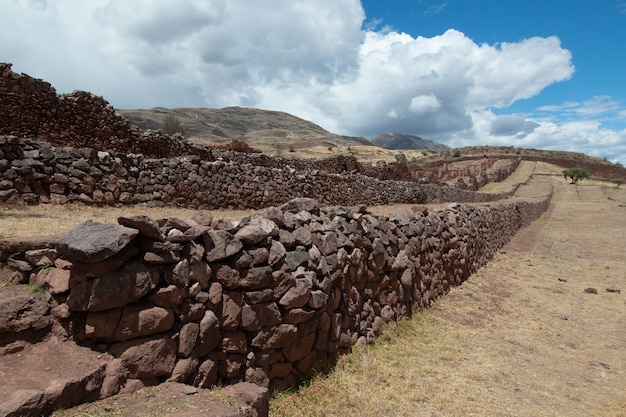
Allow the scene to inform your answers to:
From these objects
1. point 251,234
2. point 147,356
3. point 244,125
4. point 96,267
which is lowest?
point 147,356

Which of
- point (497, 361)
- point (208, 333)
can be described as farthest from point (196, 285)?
point (497, 361)

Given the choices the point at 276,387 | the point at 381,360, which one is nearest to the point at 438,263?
the point at 381,360

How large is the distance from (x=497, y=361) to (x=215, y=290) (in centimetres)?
484

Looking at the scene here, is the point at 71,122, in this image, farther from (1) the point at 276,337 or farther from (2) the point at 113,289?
(1) the point at 276,337

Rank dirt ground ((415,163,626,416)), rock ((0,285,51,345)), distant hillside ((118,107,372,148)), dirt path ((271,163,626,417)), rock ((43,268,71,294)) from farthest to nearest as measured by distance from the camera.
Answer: distant hillside ((118,107,372,148)) → dirt ground ((415,163,626,416)) → dirt path ((271,163,626,417)) → rock ((43,268,71,294)) → rock ((0,285,51,345))

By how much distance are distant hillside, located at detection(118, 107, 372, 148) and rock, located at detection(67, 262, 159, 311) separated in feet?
227

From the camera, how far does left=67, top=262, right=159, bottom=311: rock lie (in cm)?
343

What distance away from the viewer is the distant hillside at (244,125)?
273 ft

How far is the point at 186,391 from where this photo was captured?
3.47m

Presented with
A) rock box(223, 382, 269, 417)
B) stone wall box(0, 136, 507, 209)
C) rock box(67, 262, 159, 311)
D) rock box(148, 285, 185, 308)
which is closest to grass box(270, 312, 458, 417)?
rock box(223, 382, 269, 417)

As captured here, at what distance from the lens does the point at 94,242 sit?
11.2 ft

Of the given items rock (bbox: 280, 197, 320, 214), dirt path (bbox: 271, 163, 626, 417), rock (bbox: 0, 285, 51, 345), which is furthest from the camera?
rock (bbox: 280, 197, 320, 214)

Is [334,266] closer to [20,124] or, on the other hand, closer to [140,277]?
[140,277]

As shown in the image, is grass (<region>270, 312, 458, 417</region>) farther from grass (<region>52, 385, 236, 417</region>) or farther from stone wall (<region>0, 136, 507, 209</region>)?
stone wall (<region>0, 136, 507, 209</region>)
